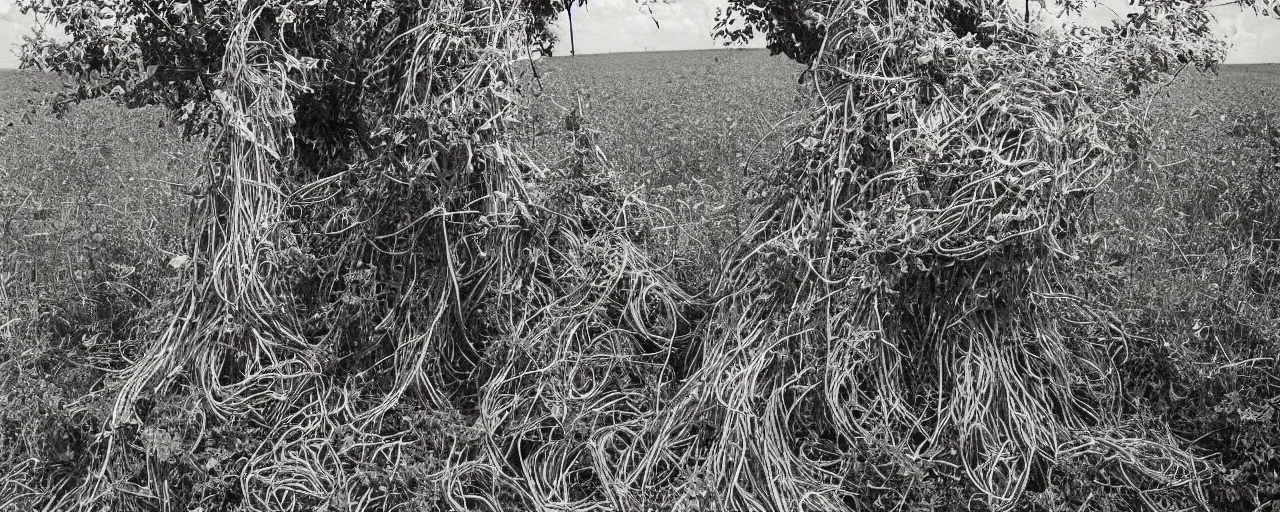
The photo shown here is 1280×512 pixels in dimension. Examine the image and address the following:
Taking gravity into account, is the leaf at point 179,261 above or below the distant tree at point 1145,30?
below

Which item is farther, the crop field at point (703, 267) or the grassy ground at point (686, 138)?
the grassy ground at point (686, 138)

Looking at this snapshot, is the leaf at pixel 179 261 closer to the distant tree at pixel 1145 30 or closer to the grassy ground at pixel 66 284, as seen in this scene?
the grassy ground at pixel 66 284

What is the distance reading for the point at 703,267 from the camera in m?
5.37

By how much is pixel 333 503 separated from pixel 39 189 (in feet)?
20.6

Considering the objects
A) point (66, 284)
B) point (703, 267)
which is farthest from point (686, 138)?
point (66, 284)

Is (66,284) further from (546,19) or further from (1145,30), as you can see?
(1145,30)

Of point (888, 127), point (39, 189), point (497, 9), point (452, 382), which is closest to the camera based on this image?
point (888, 127)

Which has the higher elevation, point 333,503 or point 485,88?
point 485,88

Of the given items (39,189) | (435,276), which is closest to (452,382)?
(435,276)

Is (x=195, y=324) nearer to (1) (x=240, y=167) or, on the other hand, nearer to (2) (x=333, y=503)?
(1) (x=240, y=167)

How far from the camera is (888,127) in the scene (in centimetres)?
371

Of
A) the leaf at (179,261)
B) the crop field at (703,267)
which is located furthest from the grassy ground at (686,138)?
the leaf at (179,261)

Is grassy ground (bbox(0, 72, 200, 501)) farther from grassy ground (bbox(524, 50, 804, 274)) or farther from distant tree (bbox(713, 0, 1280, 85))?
distant tree (bbox(713, 0, 1280, 85))

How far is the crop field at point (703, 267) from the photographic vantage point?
4102mm
